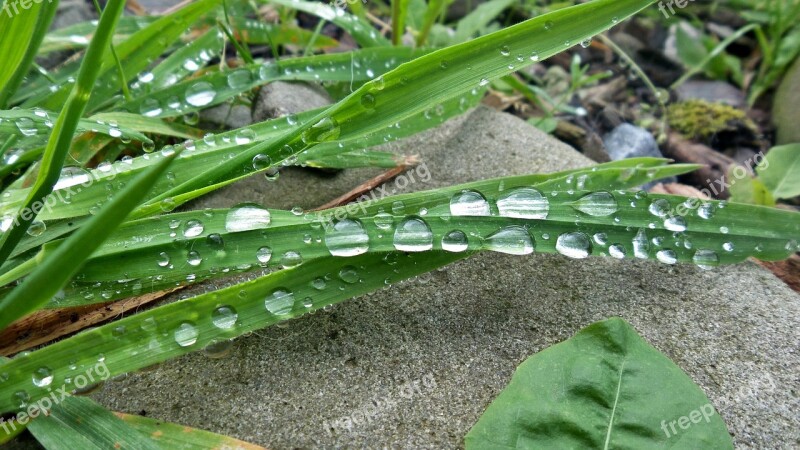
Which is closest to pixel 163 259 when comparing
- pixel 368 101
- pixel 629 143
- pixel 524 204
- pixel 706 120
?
pixel 368 101

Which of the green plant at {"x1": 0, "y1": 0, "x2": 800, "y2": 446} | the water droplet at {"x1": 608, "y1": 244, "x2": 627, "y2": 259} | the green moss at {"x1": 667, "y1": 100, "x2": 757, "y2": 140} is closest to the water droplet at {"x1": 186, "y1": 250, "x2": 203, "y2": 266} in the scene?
the green plant at {"x1": 0, "y1": 0, "x2": 800, "y2": 446}

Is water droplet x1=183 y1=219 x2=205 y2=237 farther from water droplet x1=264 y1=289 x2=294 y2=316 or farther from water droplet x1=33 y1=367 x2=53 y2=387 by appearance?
water droplet x1=33 y1=367 x2=53 y2=387

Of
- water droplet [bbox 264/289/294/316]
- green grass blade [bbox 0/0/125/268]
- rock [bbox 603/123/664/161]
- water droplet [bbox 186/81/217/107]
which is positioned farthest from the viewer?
rock [bbox 603/123/664/161]

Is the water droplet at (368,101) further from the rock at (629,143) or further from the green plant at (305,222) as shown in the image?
the rock at (629,143)

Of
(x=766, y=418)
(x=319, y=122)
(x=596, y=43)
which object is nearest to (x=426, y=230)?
(x=319, y=122)

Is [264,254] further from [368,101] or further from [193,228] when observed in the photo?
[368,101]
